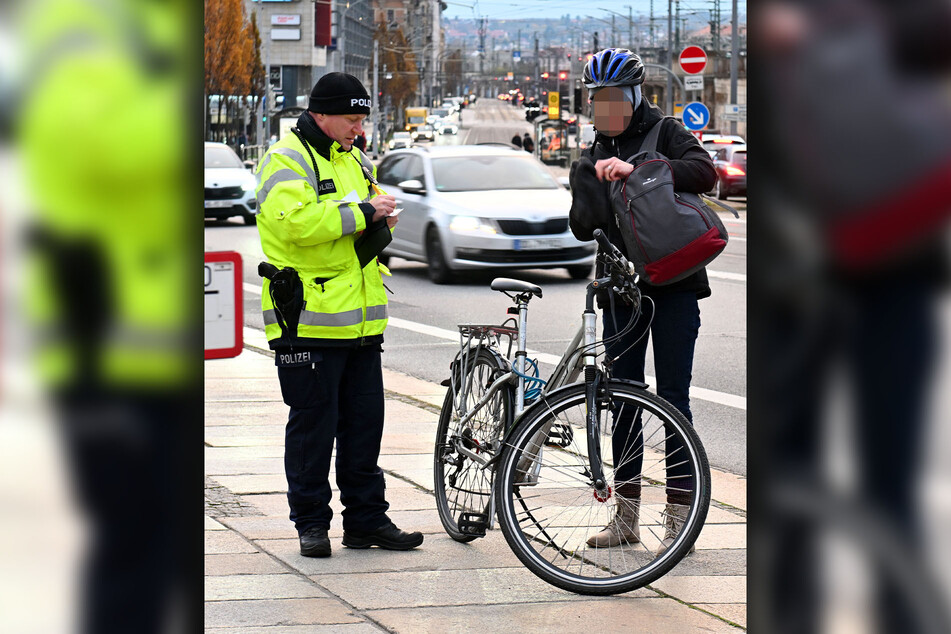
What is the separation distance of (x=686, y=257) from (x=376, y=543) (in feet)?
5.14

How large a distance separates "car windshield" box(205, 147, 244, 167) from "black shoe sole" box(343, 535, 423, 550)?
2138cm

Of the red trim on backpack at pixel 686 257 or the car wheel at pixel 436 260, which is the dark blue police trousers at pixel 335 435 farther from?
the car wheel at pixel 436 260

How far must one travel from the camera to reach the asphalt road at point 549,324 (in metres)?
8.42

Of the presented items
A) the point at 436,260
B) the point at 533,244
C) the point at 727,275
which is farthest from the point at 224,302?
the point at 727,275

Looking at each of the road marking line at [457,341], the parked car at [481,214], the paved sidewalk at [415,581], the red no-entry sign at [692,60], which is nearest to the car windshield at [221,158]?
the parked car at [481,214]

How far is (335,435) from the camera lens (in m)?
5.22

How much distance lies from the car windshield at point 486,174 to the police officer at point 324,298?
38.3 feet
